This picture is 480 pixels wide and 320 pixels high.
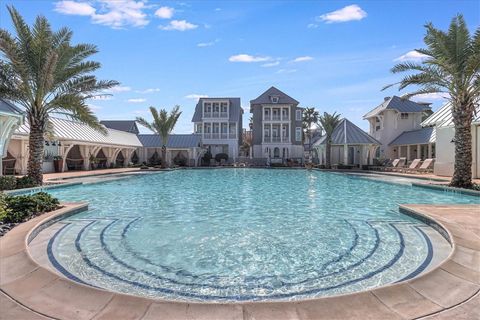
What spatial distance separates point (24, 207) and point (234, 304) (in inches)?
263

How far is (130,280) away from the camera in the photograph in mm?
5164

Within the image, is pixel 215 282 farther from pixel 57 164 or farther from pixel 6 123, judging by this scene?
pixel 57 164

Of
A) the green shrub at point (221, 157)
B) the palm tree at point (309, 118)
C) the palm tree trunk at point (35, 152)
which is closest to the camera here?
the palm tree trunk at point (35, 152)

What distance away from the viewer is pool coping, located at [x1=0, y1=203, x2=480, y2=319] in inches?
139

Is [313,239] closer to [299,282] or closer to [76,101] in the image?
[299,282]

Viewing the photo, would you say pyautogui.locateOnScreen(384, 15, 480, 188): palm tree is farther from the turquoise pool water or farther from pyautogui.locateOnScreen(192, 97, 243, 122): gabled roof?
pyautogui.locateOnScreen(192, 97, 243, 122): gabled roof

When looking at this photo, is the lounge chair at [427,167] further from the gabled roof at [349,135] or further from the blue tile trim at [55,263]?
the blue tile trim at [55,263]

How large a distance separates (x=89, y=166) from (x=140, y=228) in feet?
77.3

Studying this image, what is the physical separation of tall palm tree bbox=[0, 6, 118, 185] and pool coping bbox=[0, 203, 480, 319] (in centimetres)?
1255

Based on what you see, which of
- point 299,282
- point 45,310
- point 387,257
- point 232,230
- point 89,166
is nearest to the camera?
point 45,310

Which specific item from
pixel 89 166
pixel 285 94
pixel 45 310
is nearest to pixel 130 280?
pixel 45 310

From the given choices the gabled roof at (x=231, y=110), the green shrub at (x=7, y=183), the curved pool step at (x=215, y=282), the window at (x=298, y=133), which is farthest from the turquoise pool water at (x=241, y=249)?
the gabled roof at (x=231, y=110)

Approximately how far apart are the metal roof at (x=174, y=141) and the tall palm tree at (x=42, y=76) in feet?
78.1

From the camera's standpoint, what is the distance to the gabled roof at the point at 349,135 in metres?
34.6
